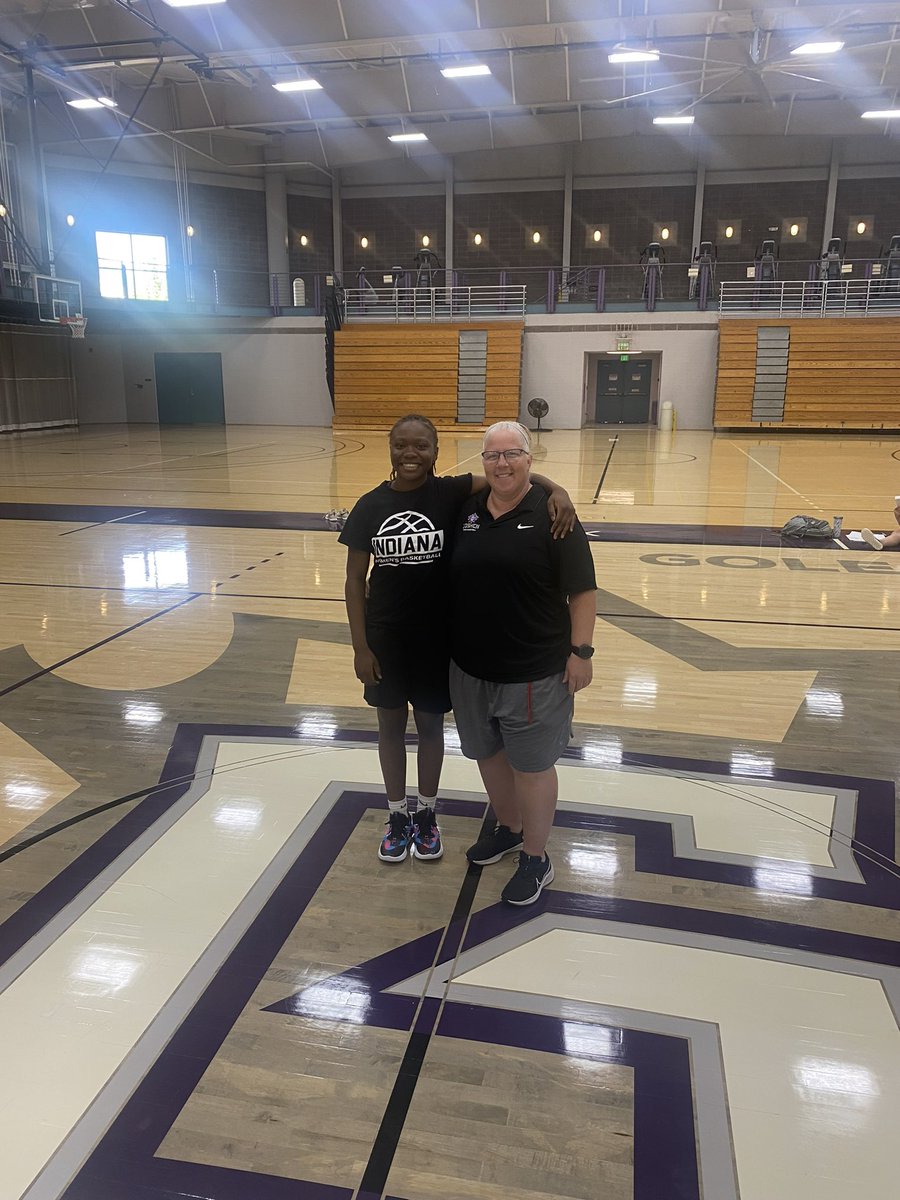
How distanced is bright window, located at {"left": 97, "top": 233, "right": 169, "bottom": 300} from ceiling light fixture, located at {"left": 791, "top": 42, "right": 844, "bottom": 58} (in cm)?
1794

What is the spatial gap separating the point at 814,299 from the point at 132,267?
1998 cm

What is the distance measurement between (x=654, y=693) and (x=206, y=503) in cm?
838

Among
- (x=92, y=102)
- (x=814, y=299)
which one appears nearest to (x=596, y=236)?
(x=814, y=299)

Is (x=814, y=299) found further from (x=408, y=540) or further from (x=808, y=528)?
(x=408, y=540)

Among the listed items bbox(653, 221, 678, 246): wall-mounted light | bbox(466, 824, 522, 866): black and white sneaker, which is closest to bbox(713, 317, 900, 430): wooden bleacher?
bbox(653, 221, 678, 246): wall-mounted light

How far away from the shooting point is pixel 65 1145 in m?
1.99

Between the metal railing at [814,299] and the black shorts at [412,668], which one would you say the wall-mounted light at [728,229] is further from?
the black shorts at [412,668]

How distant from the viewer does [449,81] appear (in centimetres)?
2145

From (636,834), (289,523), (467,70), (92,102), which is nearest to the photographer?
(636,834)

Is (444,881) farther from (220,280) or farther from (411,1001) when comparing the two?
(220,280)

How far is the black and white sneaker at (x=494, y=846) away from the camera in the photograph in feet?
10.3

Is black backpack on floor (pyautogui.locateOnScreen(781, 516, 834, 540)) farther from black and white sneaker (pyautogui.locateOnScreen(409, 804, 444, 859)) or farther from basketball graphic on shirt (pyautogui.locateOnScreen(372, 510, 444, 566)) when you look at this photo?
basketball graphic on shirt (pyautogui.locateOnScreen(372, 510, 444, 566))

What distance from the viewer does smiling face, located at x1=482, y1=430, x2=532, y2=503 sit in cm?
253

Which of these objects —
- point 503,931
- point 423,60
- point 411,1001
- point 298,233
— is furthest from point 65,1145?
point 298,233
